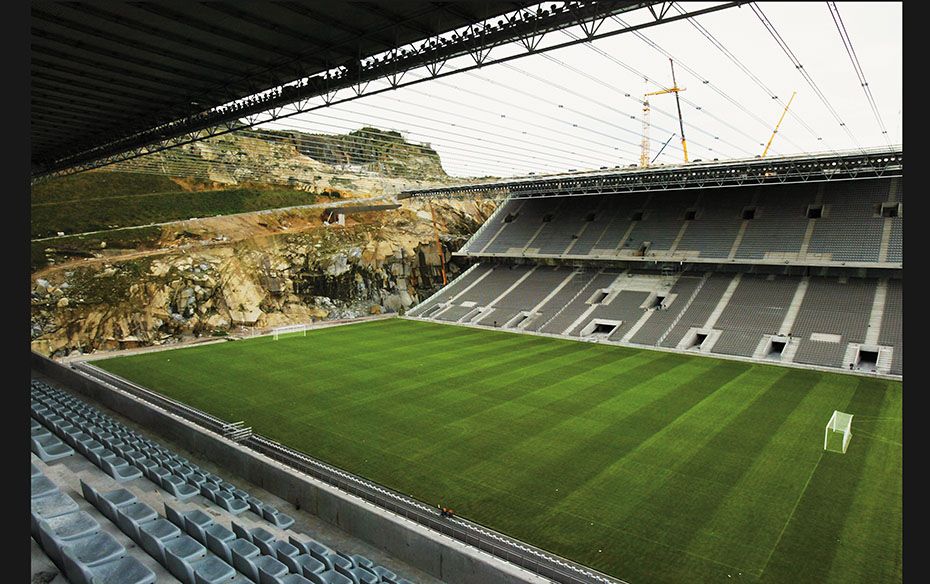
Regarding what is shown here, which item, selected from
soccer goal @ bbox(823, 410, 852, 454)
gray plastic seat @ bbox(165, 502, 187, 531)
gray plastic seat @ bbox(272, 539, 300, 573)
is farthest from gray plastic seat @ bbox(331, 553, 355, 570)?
soccer goal @ bbox(823, 410, 852, 454)

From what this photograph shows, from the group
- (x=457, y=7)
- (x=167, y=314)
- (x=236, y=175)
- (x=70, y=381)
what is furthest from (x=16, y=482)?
(x=236, y=175)

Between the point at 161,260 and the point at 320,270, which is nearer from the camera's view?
the point at 161,260

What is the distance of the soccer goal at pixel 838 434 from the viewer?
12.9m

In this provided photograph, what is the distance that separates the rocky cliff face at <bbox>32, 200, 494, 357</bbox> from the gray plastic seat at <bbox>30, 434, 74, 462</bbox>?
17952mm

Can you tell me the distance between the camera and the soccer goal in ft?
42.5

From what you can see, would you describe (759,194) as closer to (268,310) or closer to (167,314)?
(268,310)

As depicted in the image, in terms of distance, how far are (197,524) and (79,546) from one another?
5.09 feet

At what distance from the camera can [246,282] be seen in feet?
106

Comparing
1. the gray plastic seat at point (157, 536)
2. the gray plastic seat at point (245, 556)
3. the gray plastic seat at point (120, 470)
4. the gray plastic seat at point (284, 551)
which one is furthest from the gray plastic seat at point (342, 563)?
the gray plastic seat at point (120, 470)

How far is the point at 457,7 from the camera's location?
10219mm

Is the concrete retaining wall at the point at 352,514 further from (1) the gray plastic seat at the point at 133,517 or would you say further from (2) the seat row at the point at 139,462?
(1) the gray plastic seat at the point at 133,517

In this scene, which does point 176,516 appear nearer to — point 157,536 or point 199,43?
point 157,536

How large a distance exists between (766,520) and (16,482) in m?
11.2

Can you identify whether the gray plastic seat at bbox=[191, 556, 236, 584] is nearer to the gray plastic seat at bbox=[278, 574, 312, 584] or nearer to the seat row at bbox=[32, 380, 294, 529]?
the gray plastic seat at bbox=[278, 574, 312, 584]
